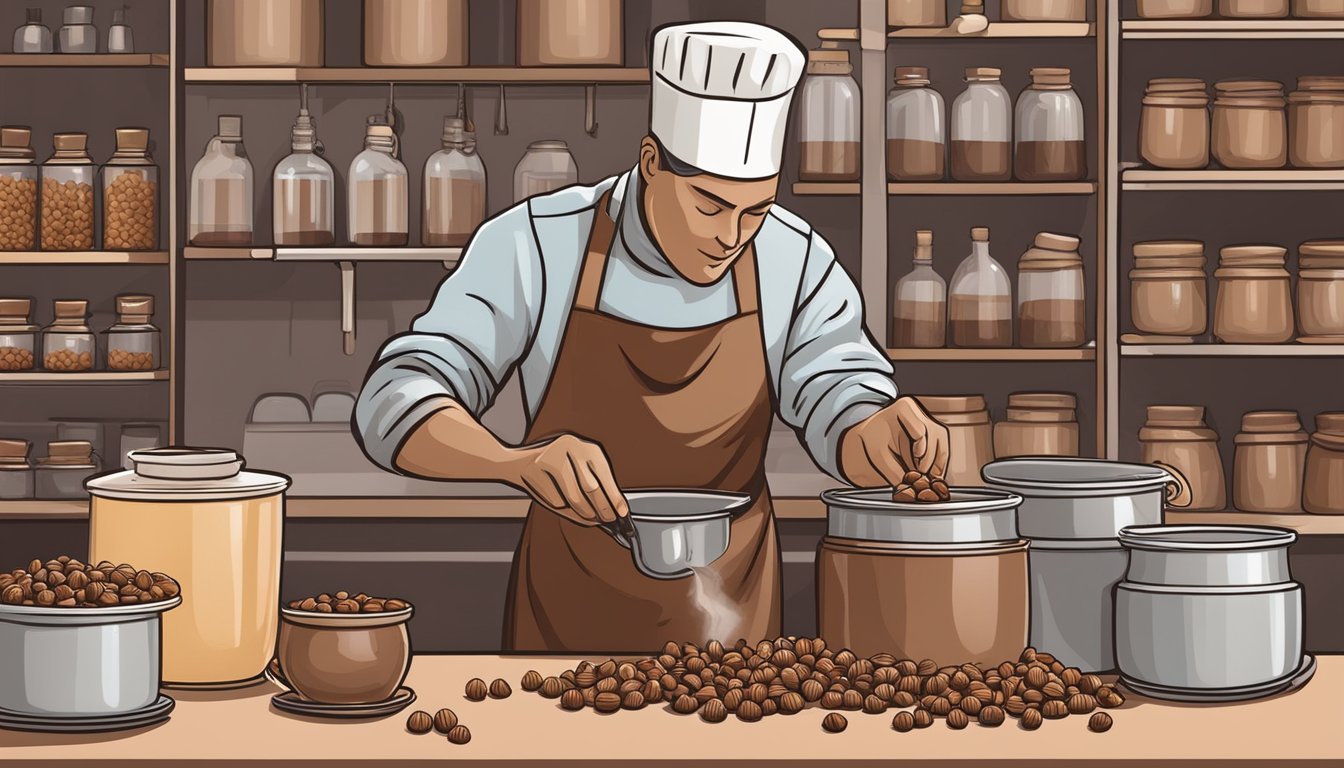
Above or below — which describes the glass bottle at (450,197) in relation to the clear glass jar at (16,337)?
above

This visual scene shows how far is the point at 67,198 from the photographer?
115 inches

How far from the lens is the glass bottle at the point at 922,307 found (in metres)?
2.85

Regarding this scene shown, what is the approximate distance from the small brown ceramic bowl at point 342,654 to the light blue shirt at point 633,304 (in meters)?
0.69

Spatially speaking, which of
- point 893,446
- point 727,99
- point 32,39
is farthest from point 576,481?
point 32,39

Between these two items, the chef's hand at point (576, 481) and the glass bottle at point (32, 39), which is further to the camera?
the glass bottle at point (32, 39)

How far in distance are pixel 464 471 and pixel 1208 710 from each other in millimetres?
827

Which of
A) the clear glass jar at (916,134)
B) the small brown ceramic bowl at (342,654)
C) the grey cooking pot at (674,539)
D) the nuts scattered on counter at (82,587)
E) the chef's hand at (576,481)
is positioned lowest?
the small brown ceramic bowl at (342,654)

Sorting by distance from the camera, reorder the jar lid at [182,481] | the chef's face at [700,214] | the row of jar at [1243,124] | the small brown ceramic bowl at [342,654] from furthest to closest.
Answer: the row of jar at [1243,124]
the chef's face at [700,214]
the jar lid at [182,481]
the small brown ceramic bowl at [342,654]

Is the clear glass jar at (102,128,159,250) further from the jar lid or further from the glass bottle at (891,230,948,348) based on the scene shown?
the jar lid

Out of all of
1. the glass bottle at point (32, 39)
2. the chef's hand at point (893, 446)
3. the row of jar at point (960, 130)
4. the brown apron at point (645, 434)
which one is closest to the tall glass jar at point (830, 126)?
the row of jar at point (960, 130)

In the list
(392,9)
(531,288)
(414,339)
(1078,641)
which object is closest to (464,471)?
(414,339)

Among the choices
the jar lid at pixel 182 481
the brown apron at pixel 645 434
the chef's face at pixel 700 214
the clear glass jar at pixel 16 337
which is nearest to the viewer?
the jar lid at pixel 182 481

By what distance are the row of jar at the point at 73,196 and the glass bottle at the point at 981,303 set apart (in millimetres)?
1595

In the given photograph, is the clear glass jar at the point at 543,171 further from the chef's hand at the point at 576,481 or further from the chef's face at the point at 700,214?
the chef's hand at the point at 576,481
